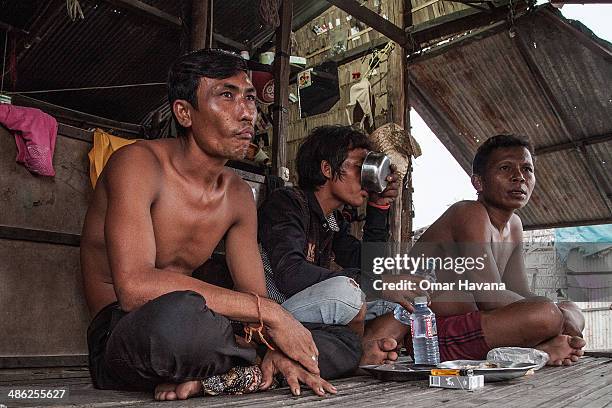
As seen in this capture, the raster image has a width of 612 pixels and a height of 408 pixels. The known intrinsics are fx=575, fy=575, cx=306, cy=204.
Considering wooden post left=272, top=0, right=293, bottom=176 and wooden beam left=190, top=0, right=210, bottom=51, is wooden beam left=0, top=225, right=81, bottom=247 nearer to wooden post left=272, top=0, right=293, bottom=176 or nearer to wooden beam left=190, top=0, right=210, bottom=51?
wooden beam left=190, top=0, right=210, bottom=51

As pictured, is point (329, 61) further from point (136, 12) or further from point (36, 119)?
point (36, 119)

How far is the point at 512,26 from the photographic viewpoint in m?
5.11

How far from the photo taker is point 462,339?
2.79 m

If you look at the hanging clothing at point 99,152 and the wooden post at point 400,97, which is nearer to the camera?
the hanging clothing at point 99,152

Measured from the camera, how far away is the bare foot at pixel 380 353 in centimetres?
245

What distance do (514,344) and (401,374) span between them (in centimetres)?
85

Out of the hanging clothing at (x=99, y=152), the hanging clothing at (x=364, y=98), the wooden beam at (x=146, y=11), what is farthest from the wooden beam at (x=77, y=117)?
the hanging clothing at (x=99, y=152)

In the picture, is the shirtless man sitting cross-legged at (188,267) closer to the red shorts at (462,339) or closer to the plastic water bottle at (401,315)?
the plastic water bottle at (401,315)

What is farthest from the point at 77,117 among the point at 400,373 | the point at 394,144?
the point at 400,373

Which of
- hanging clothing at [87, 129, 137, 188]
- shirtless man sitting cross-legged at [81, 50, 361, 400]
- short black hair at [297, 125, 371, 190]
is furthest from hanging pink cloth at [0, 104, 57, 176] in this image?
short black hair at [297, 125, 371, 190]

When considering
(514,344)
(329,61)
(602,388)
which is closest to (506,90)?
(329,61)

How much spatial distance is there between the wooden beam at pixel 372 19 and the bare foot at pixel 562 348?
3139 millimetres

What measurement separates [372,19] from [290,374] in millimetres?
4029

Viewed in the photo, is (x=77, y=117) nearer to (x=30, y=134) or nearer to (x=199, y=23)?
(x=199, y=23)
